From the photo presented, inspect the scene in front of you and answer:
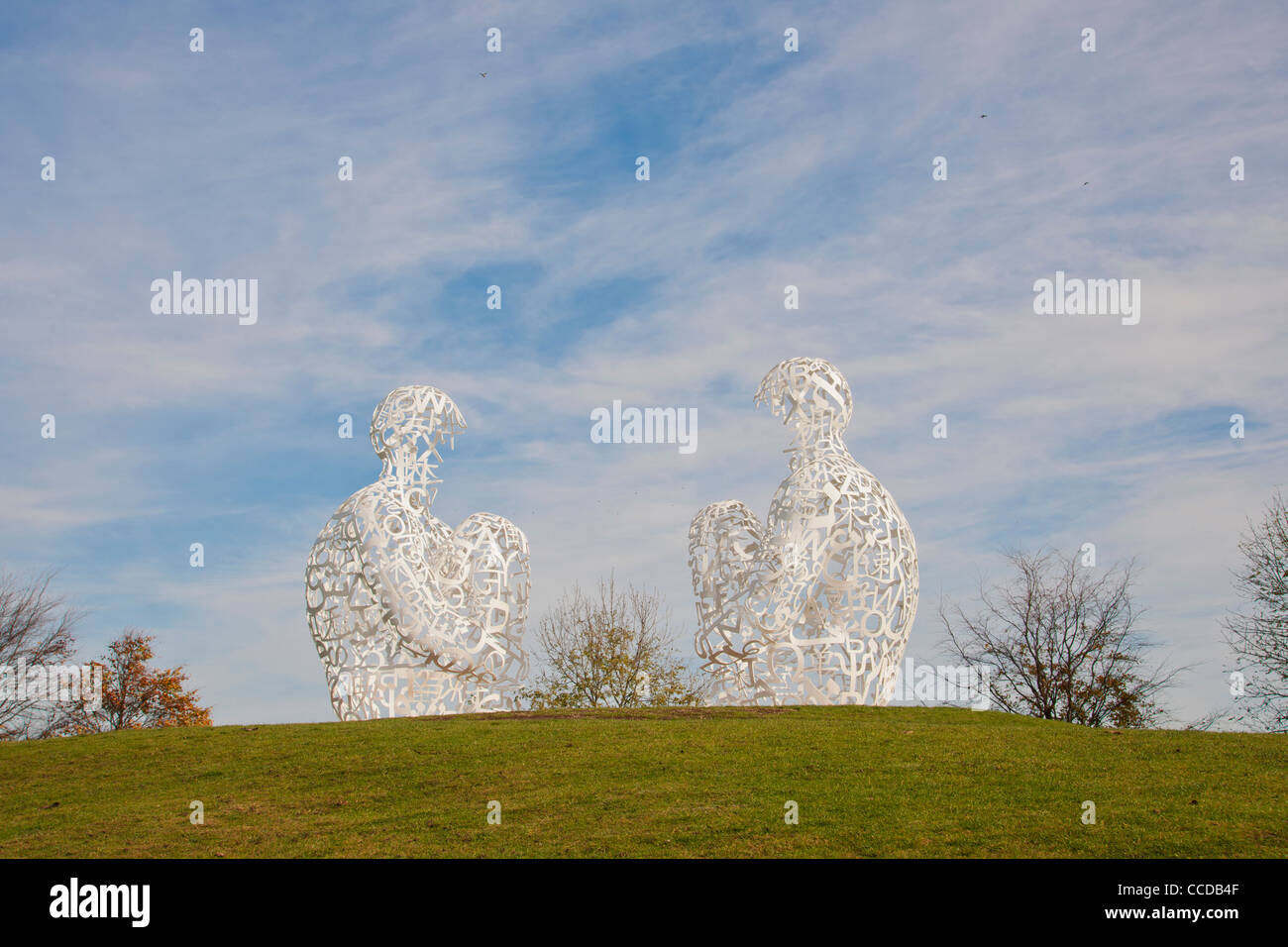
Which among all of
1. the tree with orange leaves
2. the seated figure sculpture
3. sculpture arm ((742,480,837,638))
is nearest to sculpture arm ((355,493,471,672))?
the seated figure sculpture

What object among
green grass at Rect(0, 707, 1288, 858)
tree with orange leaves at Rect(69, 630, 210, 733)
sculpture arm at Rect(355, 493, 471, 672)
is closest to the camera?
green grass at Rect(0, 707, 1288, 858)

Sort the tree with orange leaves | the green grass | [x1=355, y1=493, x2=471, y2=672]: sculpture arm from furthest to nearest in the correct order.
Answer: the tree with orange leaves → [x1=355, y1=493, x2=471, y2=672]: sculpture arm → the green grass

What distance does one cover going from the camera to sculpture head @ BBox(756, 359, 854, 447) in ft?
68.8

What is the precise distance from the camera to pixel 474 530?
21.7 m

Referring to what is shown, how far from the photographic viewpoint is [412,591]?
19688mm

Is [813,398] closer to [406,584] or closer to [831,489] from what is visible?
[831,489]

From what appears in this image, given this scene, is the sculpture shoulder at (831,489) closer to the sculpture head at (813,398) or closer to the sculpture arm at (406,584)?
the sculpture head at (813,398)

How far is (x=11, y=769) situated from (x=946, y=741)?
46.7 feet

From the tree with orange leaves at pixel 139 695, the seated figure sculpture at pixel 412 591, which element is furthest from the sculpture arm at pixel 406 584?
the tree with orange leaves at pixel 139 695

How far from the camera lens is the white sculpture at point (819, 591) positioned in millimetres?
19641

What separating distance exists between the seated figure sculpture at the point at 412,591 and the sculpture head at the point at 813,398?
5649 millimetres

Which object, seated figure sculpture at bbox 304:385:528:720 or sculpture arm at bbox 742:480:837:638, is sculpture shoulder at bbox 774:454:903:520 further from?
seated figure sculpture at bbox 304:385:528:720

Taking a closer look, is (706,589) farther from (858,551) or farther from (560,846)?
(560,846)

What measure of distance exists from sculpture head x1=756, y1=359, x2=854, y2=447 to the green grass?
5027 mm
